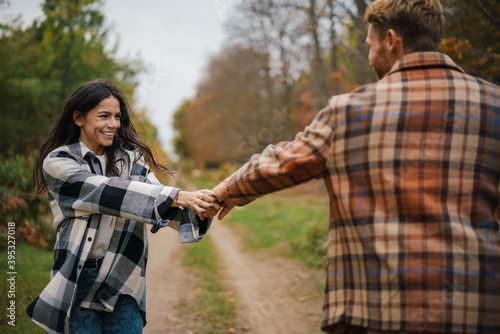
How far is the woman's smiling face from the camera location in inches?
108

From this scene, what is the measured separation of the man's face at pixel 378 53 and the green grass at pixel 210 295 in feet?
14.1

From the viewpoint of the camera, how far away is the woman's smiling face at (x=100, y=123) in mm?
2748

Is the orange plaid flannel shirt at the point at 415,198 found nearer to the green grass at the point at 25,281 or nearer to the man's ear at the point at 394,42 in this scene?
the man's ear at the point at 394,42

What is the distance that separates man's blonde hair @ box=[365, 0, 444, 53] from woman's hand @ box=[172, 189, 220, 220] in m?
1.37

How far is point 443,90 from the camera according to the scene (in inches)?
73.3

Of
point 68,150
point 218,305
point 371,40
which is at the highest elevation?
point 371,40

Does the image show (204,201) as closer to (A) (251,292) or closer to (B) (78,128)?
(B) (78,128)

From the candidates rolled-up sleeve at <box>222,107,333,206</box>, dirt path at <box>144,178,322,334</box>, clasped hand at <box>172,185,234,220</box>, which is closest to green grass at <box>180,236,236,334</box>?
dirt path at <box>144,178,322,334</box>

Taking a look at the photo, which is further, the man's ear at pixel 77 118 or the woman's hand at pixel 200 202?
the man's ear at pixel 77 118

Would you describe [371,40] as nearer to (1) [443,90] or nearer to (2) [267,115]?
(1) [443,90]

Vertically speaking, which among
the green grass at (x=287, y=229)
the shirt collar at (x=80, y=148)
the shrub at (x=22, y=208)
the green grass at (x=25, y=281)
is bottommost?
the green grass at (x=287, y=229)

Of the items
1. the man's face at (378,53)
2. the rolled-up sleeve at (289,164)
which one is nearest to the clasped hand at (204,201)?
the rolled-up sleeve at (289,164)

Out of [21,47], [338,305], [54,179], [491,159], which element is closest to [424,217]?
[491,159]

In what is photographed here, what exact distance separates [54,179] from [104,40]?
1191cm
